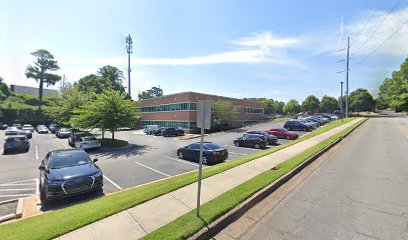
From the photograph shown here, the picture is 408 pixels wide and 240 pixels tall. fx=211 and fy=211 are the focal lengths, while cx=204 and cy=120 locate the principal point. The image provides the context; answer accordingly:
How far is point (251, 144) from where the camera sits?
1933 cm

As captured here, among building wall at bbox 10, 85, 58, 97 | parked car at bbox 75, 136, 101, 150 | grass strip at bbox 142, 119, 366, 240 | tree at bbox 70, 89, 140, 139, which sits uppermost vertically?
building wall at bbox 10, 85, 58, 97

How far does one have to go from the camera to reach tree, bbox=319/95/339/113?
9444 cm

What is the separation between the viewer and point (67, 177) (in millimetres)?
7758

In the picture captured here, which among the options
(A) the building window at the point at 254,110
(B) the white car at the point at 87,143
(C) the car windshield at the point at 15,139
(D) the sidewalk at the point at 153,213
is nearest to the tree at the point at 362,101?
(A) the building window at the point at 254,110

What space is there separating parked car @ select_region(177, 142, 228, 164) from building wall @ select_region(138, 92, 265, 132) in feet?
56.8

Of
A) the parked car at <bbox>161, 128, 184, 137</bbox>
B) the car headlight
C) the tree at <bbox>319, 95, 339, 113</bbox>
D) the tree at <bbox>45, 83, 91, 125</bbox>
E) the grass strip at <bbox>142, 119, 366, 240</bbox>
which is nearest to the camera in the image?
the grass strip at <bbox>142, 119, 366, 240</bbox>

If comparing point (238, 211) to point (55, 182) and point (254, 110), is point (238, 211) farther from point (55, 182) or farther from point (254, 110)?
point (254, 110)

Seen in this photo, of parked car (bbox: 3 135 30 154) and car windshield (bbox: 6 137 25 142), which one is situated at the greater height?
car windshield (bbox: 6 137 25 142)

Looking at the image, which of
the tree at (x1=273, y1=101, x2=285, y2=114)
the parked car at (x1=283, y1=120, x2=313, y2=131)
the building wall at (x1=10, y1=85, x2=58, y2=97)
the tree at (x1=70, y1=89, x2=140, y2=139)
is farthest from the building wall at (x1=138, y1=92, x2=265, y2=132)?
the tree at (x1=273, y1=101, x2=285, y2=114)

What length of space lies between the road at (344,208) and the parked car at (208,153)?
5909 millimetres

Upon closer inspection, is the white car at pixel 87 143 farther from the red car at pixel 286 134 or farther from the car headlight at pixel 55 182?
the red car at pixel 286 134

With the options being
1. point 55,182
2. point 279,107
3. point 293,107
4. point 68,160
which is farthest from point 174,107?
point 279,107

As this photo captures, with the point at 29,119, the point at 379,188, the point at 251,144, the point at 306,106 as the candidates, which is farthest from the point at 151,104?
the point at 306,106

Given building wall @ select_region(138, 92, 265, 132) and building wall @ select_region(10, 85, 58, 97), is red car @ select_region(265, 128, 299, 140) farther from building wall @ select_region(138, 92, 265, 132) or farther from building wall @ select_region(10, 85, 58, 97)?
building wall @ select_region(10, 85, 58, 97)
